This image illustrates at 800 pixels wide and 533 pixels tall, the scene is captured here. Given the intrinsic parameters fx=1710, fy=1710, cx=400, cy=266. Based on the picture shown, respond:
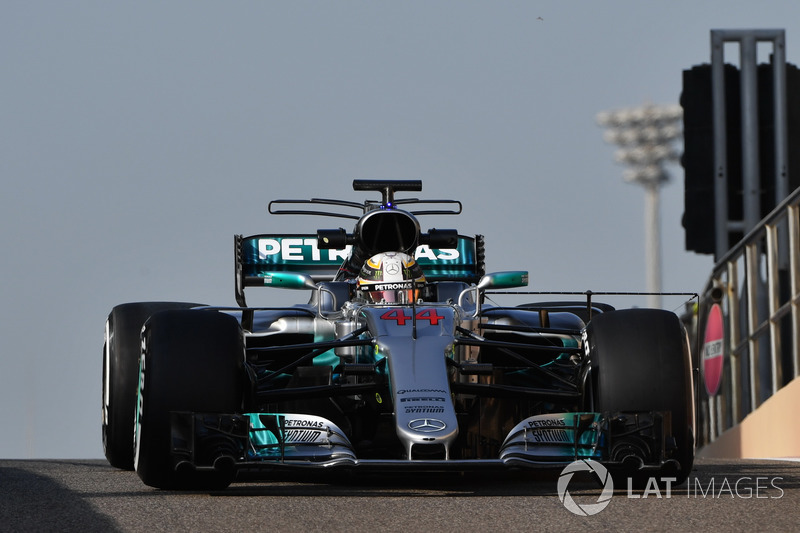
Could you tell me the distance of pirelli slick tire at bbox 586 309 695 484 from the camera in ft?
27.6

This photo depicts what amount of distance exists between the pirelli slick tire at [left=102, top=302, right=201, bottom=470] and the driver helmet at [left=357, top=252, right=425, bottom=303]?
1303 mm

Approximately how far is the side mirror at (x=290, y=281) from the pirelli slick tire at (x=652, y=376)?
2492 mm

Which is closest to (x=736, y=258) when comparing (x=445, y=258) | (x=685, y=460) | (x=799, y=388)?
(x=799, y=388)

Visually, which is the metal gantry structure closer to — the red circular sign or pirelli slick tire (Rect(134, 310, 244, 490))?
the red circular sign

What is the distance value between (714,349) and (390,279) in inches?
303

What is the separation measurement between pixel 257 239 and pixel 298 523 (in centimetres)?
654

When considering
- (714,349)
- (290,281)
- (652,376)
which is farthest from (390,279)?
(714,349)

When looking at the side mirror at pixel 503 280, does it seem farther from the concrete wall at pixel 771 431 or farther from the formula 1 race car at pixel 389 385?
the concrete wall at pixel 771 431

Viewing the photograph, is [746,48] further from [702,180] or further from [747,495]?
[747,495]

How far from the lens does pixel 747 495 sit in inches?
319

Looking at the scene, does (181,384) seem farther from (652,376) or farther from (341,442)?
(652,376)

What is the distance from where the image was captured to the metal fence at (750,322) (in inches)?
559

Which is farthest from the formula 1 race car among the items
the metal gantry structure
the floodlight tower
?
the floodlight tower

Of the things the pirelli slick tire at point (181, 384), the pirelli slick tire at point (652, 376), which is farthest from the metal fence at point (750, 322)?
the pirelli slick tire at point (181, 384)
